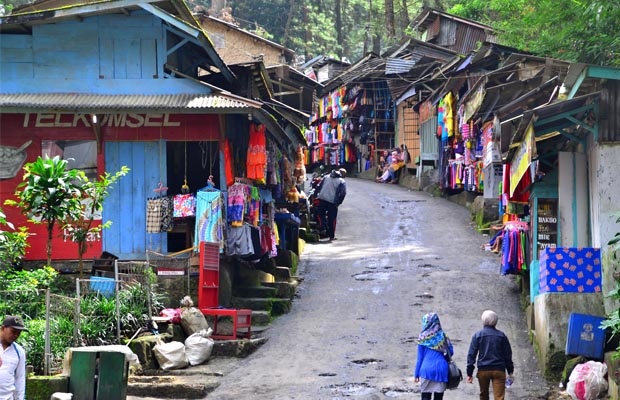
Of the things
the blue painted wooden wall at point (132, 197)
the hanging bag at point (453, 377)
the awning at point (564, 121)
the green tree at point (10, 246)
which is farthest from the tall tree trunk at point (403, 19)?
the hanging bag at point (453, 377)

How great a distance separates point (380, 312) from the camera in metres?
18.1

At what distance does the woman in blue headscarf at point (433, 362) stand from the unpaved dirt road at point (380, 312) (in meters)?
1.89

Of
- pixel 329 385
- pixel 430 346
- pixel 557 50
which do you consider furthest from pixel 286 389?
pixel 557 50

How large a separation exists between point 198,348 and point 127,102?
539 centimetres

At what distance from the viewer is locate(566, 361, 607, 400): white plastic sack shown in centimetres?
1147

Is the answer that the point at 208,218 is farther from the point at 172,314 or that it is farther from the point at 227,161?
the point at 172,314

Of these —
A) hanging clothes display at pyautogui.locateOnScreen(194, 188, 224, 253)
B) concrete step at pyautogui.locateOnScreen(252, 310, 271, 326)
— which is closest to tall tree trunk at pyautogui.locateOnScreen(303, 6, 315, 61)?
hanging clothes display at pyautogui.locateOnScreen(194, 188, 224, 253)

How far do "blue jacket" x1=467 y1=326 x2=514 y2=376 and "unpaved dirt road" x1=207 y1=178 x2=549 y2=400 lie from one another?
5.66 ft

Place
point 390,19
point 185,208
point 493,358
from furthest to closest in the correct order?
point 390,19 → point 185,208 → point 493,358

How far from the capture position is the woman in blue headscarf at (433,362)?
1089cm

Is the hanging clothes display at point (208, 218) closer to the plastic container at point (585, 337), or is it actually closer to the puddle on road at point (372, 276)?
the puddle on road at point (372, 276)

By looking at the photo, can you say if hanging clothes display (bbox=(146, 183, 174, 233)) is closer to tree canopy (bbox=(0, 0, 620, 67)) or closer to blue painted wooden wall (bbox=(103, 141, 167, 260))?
blue painted wooden wall (bbox=(103, 141, 167, 260))

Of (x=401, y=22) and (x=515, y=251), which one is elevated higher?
(x=401, y=22)

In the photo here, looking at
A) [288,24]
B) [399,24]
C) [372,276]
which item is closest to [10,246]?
[372,276]
